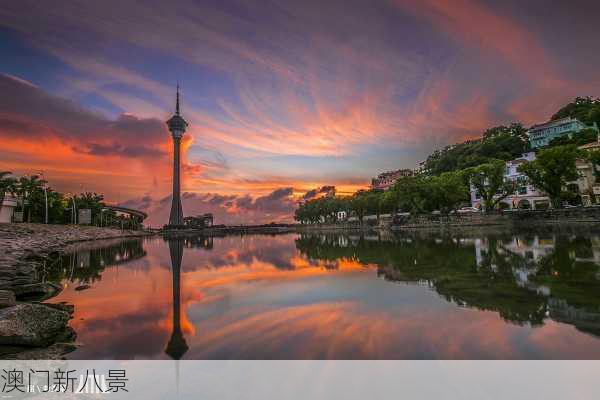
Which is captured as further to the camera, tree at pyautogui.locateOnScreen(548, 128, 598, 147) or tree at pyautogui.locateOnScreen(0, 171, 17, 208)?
tree at pyautogui.locateOnScreen(548, 128, 598, 147)

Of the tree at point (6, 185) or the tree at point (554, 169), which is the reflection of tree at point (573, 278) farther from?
the tree at point (6, 185)

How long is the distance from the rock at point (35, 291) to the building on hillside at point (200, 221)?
444 feet

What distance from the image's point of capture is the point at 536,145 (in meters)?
100

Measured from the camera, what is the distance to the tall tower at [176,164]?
142 m

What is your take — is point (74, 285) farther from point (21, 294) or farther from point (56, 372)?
point (56, 372)

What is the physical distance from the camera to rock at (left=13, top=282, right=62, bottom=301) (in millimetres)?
11974

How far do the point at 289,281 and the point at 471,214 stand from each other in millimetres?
63476

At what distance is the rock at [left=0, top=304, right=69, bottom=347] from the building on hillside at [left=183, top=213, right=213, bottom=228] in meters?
141

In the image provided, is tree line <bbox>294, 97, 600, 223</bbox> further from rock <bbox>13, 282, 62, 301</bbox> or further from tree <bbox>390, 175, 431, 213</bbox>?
rock <bbox>13, 282, 62, 301</bbox>

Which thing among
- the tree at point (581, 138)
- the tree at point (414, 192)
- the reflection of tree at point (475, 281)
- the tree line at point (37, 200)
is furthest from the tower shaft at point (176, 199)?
the reflection of tree at point (475, 281)

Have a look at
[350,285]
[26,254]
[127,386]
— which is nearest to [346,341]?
[127,386]

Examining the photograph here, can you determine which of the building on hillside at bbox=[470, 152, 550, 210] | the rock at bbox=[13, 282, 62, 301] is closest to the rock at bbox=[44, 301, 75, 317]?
the rock at bbox=[13, 282, 62, 301]

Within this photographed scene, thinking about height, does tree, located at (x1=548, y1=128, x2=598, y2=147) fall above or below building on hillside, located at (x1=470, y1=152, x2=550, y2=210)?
above

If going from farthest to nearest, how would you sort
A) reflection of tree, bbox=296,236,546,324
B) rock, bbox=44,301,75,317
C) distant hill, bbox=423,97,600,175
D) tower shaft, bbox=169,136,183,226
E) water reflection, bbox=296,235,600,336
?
tower shaft, bbox=169,136,183,226 < distant hill, bbox=423,97,600,175 < rock, bbox=44,301,75,317 < reflection of tree, bbox=296,236,546,324 < water reflection, bbox=296,235,600,336
